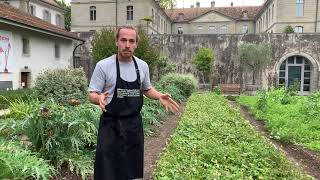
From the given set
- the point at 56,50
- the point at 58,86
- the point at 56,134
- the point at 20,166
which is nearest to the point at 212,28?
the point at 56,50

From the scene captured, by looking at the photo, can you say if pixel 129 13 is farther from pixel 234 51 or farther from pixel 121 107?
A: pixel 121 107

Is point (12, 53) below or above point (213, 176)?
above

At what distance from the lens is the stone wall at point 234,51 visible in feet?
101

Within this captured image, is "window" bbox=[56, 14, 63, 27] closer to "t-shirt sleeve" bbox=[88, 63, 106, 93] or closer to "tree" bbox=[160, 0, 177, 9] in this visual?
"tree" bbox=[160, 0, 177, 9]

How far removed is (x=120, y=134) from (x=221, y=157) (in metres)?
3.23

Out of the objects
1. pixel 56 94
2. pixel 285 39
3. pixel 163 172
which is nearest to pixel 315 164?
pixel 163 172

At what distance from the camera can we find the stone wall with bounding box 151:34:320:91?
1212 inches

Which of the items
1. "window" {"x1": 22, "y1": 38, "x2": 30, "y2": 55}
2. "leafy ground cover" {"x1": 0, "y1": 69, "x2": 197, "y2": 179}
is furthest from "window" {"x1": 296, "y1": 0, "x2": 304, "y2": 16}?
"leafy ground cover" {"x1": 0, "y1": 69, "x2": 197, "y2": 179}

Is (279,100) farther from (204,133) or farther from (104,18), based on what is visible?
(104,18)

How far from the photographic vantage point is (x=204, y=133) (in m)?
8.81

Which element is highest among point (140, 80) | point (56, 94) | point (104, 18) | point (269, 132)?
point (104, 18)

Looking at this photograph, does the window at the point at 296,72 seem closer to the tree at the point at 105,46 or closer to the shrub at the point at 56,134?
the tree at the point at 105,46

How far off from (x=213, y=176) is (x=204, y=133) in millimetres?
3252

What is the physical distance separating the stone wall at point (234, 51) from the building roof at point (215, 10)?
31819 mm
